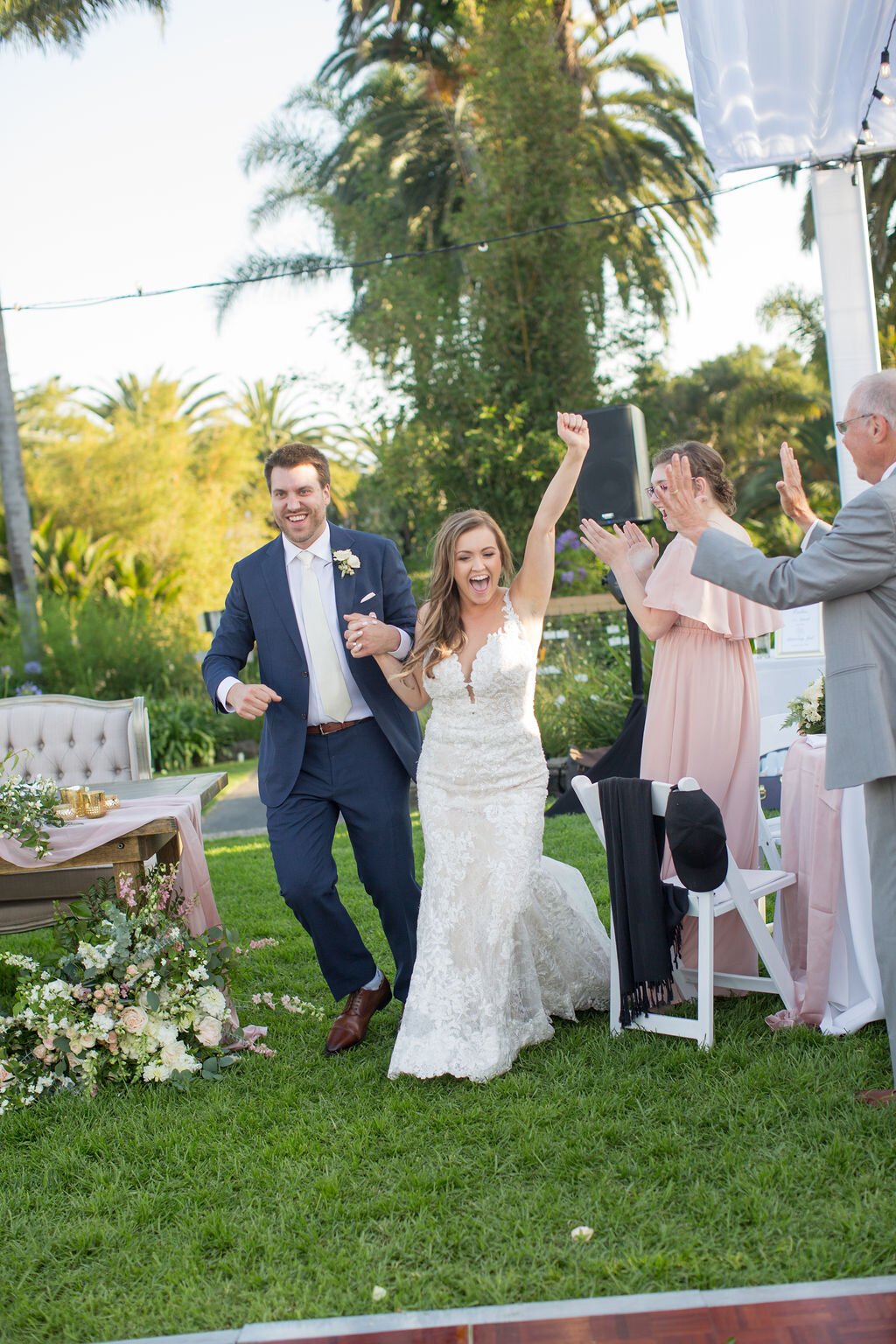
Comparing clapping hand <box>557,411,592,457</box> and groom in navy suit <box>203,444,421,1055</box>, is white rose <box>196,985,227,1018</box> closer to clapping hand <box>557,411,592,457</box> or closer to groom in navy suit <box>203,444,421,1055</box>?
groom in navy suit <box>203,444,421,1055</box>

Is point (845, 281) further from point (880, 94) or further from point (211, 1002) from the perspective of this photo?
point (211, 1002)

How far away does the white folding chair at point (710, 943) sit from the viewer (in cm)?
395

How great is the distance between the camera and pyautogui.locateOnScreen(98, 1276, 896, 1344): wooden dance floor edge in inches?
92.4

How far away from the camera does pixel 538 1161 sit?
10.7ft

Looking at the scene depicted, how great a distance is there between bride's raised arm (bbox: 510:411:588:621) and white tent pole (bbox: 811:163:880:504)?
282 cm

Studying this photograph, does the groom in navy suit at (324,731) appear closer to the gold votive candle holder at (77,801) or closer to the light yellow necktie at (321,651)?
the light yellow necktie at (321,651)

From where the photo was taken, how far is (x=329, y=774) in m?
4.40

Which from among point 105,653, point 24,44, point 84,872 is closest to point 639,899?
point 84,872

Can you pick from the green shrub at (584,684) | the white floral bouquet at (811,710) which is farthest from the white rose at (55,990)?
the green shrub at (584,684)

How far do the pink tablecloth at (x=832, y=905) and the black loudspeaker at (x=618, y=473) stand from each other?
449 cm

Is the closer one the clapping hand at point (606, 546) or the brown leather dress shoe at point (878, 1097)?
the brown leather dress shoe at point (878, 1097)

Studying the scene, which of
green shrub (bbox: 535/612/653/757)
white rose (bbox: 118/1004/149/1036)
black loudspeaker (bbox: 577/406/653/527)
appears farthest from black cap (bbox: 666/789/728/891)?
green shrub (bbox: 535/612/653/757)

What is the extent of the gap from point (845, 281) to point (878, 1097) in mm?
4595

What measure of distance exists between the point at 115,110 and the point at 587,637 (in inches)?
415
